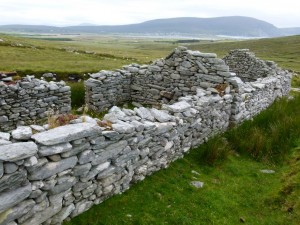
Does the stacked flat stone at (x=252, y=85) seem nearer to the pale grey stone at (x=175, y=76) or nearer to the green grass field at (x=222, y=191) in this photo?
the green grass field at (x=222, y=191)

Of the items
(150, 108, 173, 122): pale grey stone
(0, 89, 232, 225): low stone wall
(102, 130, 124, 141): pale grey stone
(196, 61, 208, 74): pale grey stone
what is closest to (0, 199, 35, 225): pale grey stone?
(0, 89, 232, 225): low stone wall

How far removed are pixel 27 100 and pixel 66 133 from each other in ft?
25.5

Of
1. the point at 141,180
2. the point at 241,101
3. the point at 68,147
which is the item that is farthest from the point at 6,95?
the point at 241,101

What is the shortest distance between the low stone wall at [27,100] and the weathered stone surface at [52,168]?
729cm

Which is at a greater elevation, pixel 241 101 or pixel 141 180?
pixel 241 101

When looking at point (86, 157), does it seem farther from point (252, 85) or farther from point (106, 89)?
point (252, 85)

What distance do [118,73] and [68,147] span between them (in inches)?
376

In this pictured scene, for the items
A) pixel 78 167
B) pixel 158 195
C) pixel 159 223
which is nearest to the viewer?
pixel 78 167

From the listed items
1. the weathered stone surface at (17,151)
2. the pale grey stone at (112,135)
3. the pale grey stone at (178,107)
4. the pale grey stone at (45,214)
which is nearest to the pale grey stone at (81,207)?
the pale grey stone at (45,214)

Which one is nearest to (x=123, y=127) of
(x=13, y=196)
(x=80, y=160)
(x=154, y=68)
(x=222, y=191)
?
(x=80, y=160)

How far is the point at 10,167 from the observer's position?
4625 millimetres

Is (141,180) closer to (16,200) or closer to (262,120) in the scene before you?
(16,200)

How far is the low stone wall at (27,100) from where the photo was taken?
39.3 feet

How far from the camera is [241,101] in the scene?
12.5 m
